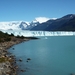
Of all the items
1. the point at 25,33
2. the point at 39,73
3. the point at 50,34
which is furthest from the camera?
the point at 50,34

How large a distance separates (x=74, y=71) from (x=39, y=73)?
400 cm

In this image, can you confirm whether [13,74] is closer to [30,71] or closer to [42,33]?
A: [30,71]

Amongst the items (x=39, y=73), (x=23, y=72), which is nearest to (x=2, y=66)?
(x=23, y=72)

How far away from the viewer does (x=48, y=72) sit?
72.9 ft

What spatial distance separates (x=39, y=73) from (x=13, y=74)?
296 centimetres

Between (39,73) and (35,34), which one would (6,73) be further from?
(35,34)

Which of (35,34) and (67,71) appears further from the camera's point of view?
(35,34)

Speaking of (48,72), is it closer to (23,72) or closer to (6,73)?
(23,72)

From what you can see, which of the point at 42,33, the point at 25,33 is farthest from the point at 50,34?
the point at 25,33

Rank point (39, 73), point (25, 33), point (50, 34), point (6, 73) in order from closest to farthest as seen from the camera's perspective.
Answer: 1. point (6, 73)
2. point (39, 73)
3. point (25, 33)
4. point (50, 34)

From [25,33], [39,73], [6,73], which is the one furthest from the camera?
[25,33]

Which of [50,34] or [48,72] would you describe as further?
[50,34]

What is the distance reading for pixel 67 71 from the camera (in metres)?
22.7

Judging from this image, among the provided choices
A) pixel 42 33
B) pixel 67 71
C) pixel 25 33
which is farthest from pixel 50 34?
pixel 67 71
